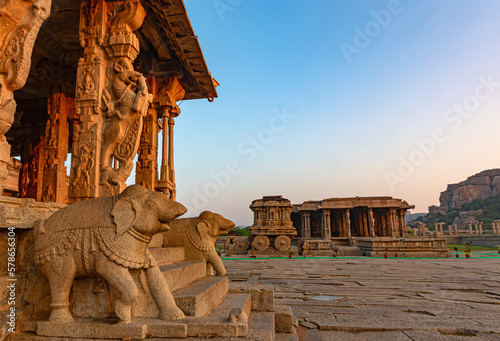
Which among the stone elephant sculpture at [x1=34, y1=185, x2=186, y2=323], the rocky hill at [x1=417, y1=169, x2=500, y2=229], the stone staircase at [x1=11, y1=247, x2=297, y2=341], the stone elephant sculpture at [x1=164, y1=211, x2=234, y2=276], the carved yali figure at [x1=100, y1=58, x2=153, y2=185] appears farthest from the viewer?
the rocky hill at [x1=417, y1=169, x2=500, y2=229]

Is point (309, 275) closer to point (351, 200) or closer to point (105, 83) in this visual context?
point (105, 83)

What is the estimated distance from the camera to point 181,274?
130 inches

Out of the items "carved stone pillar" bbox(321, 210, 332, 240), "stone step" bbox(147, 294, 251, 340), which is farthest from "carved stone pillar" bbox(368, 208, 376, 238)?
"stone step" bbox(147, 294, 251, 340)

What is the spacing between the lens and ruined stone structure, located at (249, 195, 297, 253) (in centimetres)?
1897

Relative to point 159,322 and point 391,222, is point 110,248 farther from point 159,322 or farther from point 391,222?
point 391,222

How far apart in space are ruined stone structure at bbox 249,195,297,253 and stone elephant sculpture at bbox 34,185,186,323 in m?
16.8

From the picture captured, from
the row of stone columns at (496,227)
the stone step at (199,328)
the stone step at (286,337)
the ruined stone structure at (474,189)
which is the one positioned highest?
the ruined stone structure at (474,189)

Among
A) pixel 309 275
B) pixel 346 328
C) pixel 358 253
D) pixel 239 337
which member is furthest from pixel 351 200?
pixel 239 337

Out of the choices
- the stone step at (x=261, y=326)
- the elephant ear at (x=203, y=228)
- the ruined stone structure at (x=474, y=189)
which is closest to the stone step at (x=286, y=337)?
the stone step at (x=261, y=326)

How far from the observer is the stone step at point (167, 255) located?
3472 millimetres

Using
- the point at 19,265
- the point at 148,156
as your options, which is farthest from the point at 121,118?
the point at 148,156

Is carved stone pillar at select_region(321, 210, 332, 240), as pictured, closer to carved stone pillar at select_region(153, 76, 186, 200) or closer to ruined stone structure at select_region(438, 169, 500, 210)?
carved stone pillar at select_region(153, 76, 186, 200)

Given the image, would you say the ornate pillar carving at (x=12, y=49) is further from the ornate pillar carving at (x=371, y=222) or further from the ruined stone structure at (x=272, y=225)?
the ornate pillar carving at (x=371, y=222)

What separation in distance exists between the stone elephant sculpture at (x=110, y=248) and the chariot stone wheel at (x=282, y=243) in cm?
1669
